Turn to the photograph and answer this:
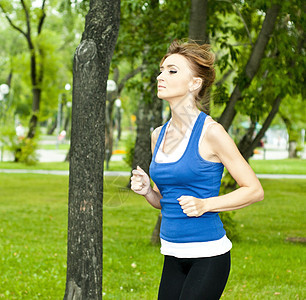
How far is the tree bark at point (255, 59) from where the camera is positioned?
336 inches

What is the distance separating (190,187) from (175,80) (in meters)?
0.56

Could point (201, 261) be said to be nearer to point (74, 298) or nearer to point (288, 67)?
point (74, 298)

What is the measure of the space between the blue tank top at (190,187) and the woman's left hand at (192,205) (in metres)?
0.10

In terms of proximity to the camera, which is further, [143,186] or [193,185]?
[143,186]

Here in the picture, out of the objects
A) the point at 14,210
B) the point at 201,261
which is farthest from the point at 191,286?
the point at 14,210

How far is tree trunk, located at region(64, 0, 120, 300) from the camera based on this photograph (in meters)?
4.43

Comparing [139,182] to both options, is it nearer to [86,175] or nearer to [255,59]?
[86,175]

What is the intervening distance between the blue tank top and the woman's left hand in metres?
0.10

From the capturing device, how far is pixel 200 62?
288cm

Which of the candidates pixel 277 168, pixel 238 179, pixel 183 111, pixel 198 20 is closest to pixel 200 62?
pixel 183 111

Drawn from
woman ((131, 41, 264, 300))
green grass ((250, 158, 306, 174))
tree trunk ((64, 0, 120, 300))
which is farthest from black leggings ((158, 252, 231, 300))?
green grass ((250, 158, 306, 174))

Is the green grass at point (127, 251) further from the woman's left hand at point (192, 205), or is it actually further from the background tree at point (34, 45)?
the background tree at point (34, 45)

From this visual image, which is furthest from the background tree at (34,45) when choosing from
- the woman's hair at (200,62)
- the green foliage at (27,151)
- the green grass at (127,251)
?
the woman's hair at (200,62)

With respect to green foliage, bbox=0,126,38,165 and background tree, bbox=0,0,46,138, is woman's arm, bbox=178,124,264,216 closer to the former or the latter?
background tree, bbox=0,0,46,138
